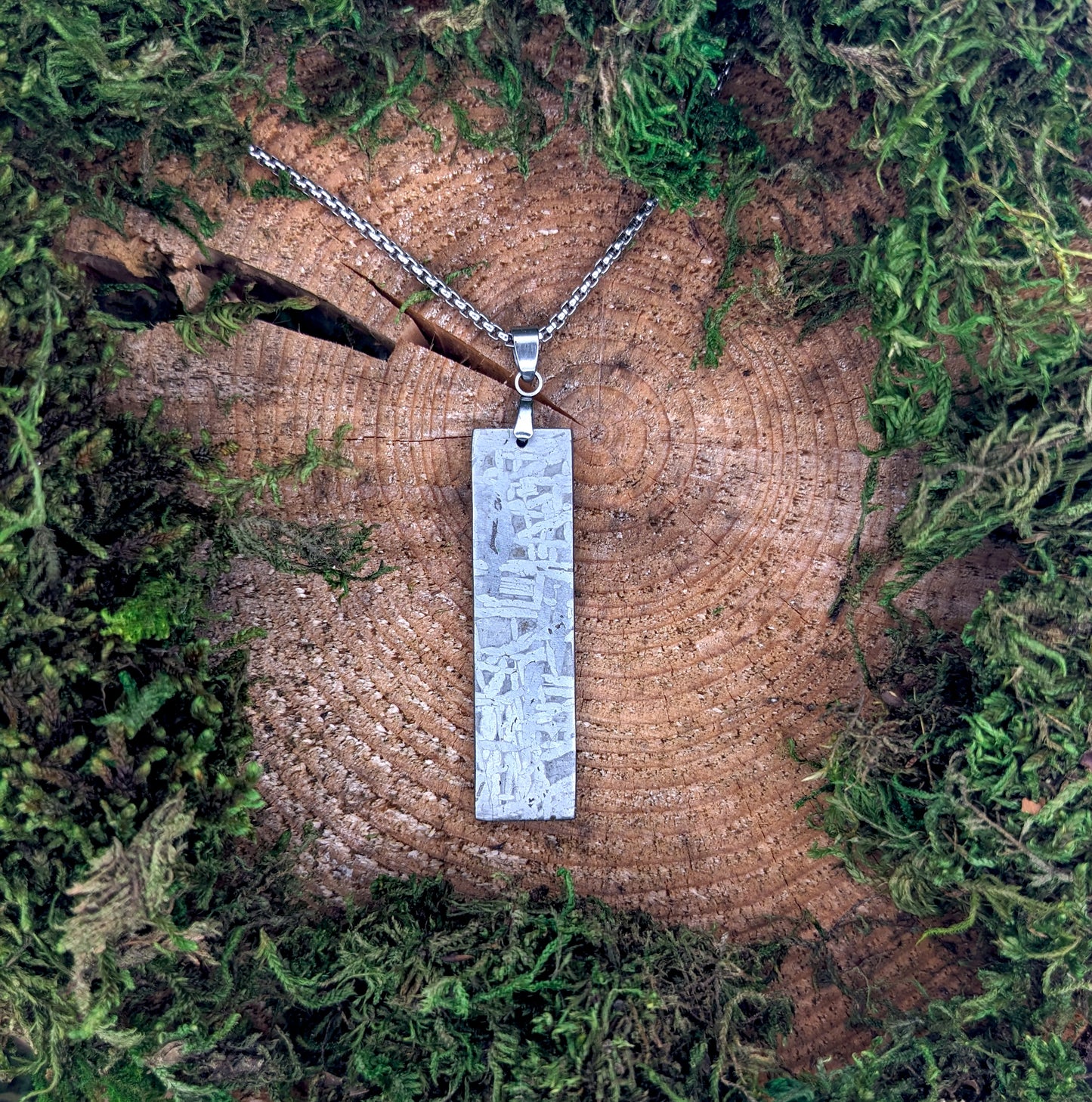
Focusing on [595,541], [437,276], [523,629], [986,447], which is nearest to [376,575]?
[523,629]

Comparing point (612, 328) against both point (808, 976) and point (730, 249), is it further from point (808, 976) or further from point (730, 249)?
point (808, 976)

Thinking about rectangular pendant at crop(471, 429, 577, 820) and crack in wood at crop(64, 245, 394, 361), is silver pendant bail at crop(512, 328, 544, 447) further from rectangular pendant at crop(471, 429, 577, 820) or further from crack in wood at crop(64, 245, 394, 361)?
crack in wood at crop(64, 245, 394, 361)

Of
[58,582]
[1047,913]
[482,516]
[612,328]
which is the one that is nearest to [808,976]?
[1047,913]

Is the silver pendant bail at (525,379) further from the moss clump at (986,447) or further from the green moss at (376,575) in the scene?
the moss clump at (986,447)

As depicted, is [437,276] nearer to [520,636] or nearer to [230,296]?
[230,296]

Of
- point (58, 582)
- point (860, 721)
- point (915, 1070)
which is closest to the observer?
point (58, 582)

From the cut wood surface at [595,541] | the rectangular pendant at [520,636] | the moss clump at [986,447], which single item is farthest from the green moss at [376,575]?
the rectangular pendant at [520,636]

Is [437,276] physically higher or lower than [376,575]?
higher
